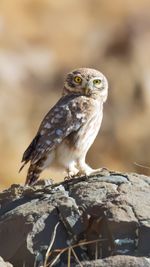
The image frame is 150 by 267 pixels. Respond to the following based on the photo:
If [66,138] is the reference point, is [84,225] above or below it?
below

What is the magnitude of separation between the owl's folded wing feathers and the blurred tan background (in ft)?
32.5

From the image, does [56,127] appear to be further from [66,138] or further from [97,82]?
[97,82]

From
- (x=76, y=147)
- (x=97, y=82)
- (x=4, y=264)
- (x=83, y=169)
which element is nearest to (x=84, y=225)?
(x=4, y=264)

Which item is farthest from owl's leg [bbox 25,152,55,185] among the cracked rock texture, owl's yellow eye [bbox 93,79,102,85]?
the cracked rock texture

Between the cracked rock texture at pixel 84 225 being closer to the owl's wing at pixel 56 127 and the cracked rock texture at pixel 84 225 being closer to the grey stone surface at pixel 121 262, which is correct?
the grey stone surface at pixel 121 262

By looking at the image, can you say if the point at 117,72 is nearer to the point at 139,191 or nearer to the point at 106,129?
the point at 106,129

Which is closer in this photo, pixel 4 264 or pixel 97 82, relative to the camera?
pixel 4 264

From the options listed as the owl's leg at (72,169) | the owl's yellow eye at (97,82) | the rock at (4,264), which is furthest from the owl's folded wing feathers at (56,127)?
the rock at (4,264)

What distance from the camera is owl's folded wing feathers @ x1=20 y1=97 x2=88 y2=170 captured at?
31.9 feet

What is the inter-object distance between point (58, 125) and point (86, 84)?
0.78 m

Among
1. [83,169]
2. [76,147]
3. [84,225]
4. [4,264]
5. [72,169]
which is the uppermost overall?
[76,147]

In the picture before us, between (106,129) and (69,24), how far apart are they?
9.74 feet

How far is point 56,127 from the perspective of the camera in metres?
9.91

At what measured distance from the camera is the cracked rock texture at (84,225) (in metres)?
6.73
